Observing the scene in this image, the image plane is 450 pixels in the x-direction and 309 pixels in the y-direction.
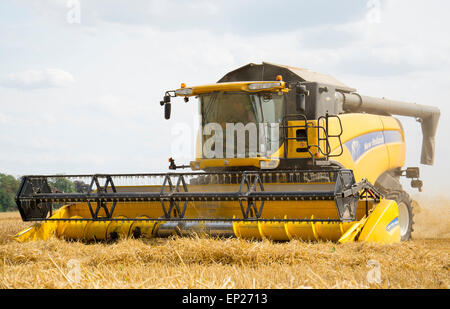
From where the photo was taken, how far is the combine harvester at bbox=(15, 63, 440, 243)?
7551 millimetres

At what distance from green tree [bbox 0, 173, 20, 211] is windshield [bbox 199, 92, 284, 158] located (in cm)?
2546

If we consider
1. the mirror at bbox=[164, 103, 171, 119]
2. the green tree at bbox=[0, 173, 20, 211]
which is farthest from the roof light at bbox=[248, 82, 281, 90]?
the green tree at bbox=[0, 173, 20, 211]

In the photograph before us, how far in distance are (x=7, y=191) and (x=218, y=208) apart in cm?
2739

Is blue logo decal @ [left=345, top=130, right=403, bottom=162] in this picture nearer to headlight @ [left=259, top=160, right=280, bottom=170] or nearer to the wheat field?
headlight @ [left=259, top=160, right=280, bottom=170]

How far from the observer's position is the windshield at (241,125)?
890 cm

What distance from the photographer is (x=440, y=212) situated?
13.9 meters

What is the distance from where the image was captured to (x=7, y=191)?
33.1 m

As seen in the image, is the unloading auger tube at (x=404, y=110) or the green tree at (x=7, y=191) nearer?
the unloading auger tube at (x=404, y=110)

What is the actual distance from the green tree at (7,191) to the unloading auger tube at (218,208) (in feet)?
80.8

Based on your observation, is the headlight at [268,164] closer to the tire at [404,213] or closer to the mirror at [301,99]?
the mirror at [301,99]

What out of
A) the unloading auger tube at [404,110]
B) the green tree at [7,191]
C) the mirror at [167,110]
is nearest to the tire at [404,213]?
the unloading auger tube at [404,110]

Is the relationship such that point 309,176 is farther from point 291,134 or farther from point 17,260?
point 17,260
